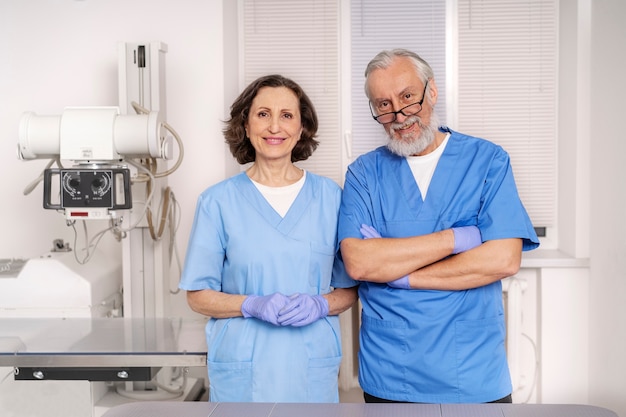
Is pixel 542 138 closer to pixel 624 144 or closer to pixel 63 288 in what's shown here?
pixel 624 144

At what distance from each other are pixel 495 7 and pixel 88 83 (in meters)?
1.68

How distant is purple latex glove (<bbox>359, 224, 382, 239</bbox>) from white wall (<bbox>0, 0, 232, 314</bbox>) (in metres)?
1.21

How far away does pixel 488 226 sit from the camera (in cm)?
172

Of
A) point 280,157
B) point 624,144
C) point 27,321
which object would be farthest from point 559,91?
point 27,321

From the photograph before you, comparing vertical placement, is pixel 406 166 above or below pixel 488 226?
above

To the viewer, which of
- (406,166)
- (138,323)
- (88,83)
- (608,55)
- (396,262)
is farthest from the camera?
(88,83)

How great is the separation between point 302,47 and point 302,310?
1.54 metres

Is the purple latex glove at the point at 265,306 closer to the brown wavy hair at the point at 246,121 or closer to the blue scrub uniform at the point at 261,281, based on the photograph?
the blue scrub uniform at the point at 261,281

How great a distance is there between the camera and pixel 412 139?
1.78 metres

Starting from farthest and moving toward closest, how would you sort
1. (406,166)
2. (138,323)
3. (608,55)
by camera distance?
(608,55), (138,323), (406,166)

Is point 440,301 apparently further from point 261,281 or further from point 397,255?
point 261,281

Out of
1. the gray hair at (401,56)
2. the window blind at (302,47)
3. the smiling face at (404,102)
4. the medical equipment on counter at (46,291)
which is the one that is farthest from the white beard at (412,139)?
the window blind at (302,47)

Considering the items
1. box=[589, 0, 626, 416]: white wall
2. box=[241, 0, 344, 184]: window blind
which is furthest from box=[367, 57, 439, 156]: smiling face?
box=[241, 0, 344, 184]: window blind

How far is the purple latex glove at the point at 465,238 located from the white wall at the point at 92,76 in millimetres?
1376
